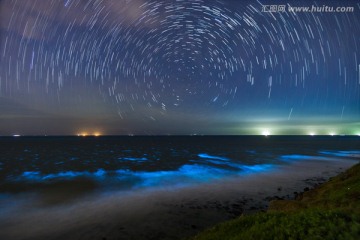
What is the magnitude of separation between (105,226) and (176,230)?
18.3 ft

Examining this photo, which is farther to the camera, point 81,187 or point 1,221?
point 81,187

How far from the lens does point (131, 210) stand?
869 inches

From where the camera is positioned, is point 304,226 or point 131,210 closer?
point 304,226

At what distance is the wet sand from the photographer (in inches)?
672

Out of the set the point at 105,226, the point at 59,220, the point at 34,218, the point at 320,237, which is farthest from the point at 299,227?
the point at 34,218

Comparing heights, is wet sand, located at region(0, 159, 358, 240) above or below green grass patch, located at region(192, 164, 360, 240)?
below

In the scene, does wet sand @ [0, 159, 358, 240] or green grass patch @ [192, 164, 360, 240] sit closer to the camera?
green grass patch @ [192, 164, 360, 240]

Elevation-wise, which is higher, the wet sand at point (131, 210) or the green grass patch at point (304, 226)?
the green grass patch at point (304, 226)

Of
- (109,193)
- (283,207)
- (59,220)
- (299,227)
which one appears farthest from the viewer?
(109,193)

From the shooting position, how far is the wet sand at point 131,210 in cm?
1708

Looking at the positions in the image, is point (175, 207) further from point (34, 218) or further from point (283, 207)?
point (34, 218)

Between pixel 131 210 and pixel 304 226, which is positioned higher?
pixel 304 226

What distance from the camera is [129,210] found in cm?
2209

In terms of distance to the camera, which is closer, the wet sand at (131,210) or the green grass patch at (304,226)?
the green grass patch at (304,226)
